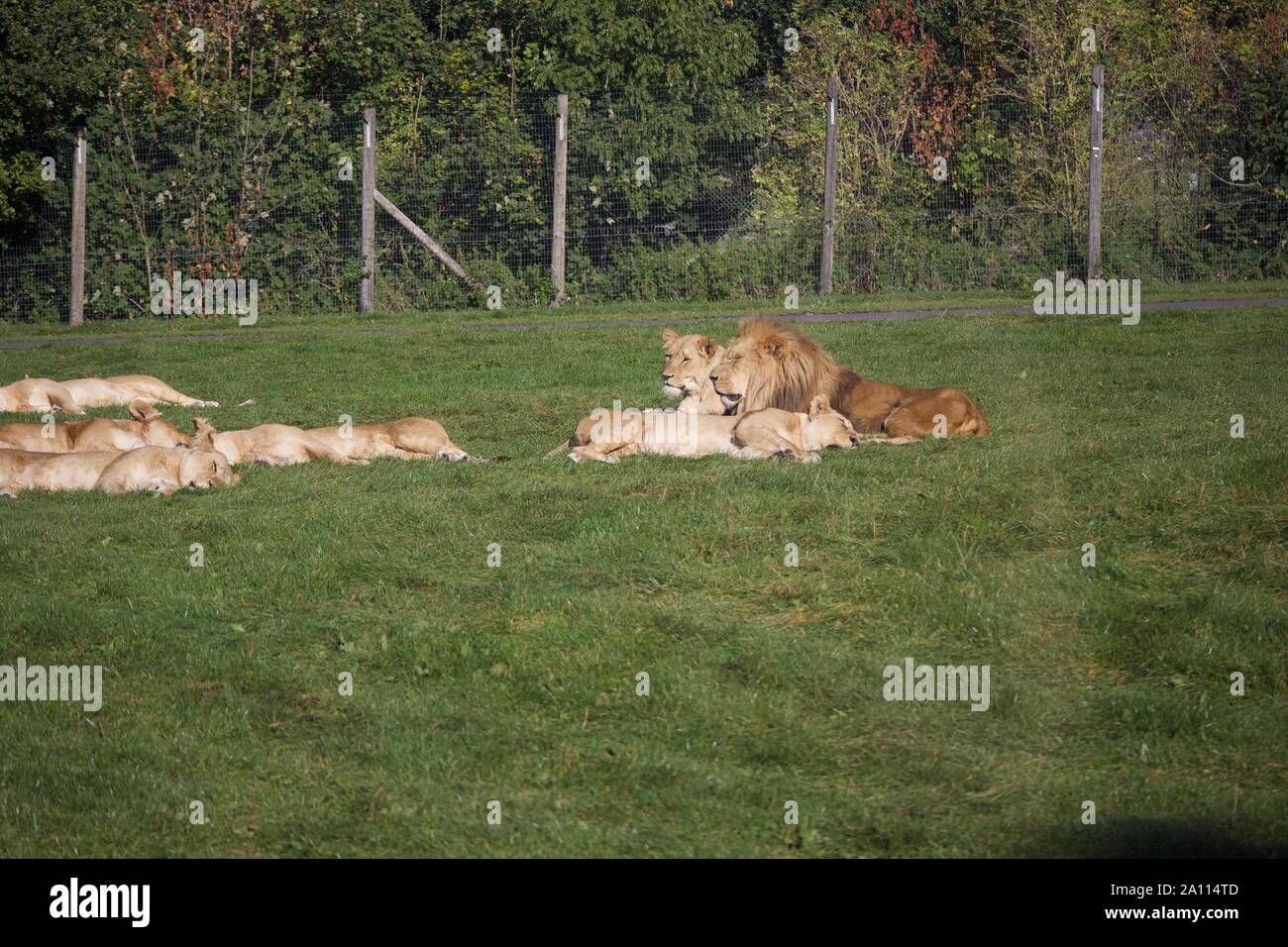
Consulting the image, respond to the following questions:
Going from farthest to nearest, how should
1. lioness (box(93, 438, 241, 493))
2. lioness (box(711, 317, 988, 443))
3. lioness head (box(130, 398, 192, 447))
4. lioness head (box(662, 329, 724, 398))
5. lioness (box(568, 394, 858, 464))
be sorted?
1. lioness head (box(662, 329, 724, 398))
2. lioness head (box(130, 398, 192, 447))
3. lioness (box(711, 317, 988, 443))
4. lioness (box(568, 394, 858, 464))
5. lioness (box(93, 438, 241, 493))

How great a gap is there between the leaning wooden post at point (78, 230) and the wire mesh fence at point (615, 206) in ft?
2.58

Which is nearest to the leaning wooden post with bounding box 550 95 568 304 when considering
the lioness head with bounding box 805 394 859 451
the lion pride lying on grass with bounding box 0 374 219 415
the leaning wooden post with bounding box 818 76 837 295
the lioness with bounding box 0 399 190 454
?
the leaning wooden post with bounding box 818 76 837 295

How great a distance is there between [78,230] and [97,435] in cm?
1125

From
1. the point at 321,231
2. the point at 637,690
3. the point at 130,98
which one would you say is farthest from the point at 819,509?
the point at 130,98

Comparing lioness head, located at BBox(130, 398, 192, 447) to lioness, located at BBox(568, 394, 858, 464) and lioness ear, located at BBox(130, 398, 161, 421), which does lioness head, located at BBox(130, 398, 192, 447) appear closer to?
lioness ear, located at BBox(130, 398, 161, 421)

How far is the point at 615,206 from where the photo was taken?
23.3 meters

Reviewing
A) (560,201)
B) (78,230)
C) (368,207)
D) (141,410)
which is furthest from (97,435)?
(78,230)

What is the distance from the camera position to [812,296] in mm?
21672

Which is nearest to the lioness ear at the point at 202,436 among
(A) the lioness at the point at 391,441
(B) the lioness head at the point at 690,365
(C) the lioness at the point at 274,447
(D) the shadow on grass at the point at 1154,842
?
(C) the lioness at the point at 274,447

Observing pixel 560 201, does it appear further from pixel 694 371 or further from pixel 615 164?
pixel 694 371

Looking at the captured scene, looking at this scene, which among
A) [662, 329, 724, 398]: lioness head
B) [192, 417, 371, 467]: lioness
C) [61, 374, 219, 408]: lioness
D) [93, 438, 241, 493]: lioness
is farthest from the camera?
[61, 374, 219, 408]: lioness

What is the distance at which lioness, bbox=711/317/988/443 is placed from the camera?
1250 cm

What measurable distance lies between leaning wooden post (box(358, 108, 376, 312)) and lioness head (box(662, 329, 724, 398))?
10237 millimetres

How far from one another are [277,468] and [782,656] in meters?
5.69
